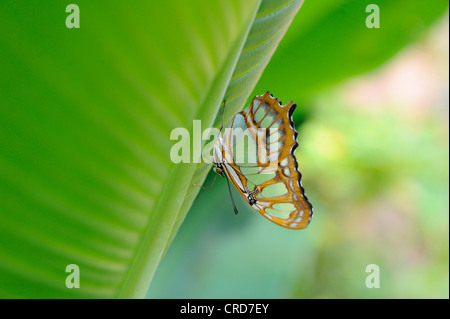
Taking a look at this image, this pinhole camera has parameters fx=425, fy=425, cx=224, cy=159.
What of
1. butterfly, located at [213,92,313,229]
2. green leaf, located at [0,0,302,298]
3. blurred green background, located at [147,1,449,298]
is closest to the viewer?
green leaf, located at [0,0,302,298]

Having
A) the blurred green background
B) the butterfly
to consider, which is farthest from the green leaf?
the blurred green background

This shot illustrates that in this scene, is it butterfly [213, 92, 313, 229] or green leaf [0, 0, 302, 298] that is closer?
green leaf [0, 0, 302, 298]

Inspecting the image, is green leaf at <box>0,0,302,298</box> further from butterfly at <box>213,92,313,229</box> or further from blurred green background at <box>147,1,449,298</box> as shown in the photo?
blurred green background at <box>147,1,449,298</box>

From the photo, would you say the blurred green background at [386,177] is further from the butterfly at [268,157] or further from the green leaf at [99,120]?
the green leaf at [99,120]

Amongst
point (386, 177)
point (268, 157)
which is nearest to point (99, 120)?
point (268, 157)

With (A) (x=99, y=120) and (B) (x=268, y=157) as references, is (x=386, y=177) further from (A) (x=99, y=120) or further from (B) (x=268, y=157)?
(A) (x=99, y=120)
